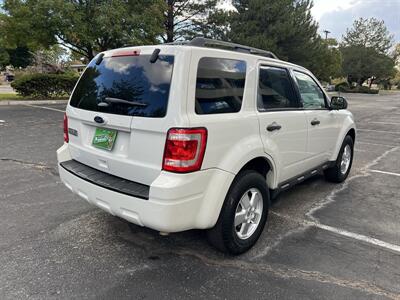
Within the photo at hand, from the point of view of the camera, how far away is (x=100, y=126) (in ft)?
9.86


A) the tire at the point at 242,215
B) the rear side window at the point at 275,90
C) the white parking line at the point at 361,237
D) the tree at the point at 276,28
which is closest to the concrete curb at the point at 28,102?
the tree at the point at 276,28

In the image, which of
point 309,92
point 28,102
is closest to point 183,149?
point 309,92

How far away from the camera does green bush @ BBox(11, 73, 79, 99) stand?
1664 cm

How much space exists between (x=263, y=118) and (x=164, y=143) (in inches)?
44.3

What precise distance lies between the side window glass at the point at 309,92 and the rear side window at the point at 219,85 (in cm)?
130

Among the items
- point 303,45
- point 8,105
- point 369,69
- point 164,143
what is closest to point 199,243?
point 164,143

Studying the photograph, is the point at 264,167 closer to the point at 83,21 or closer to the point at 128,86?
the point at 128,86

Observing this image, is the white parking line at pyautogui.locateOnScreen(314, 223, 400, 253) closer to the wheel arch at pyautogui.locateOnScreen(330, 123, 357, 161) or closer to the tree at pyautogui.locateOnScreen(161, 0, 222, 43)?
the wheel arch at pyautogui.locateOnScreen(330, 123, 357, 161)

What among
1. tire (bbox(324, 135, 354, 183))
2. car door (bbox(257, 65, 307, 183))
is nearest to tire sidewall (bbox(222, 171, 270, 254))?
car door (bbox(257, 65, 307, 183))

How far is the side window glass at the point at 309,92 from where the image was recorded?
4.12 m

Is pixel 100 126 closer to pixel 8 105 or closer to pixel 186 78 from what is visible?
pixel 186 78

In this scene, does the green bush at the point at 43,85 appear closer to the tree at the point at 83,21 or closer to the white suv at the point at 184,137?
the tree at the point at 83,21

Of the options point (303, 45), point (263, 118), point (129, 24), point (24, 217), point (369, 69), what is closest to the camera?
point (263, 118)

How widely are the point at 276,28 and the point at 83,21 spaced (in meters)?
13.9
